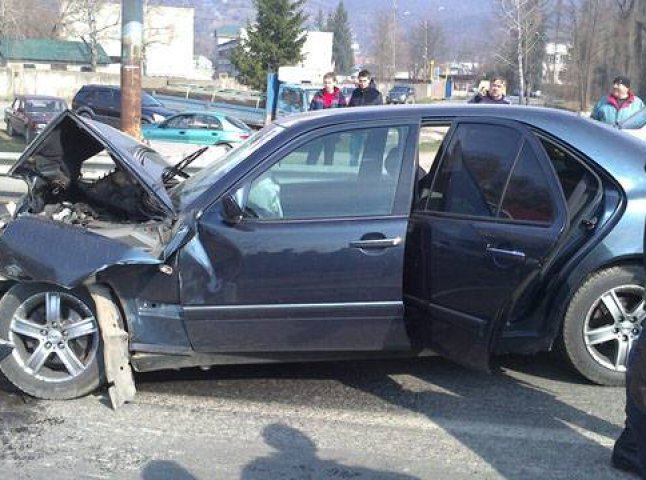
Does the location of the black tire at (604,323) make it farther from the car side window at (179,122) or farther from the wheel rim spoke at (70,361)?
the car side window at (179,122)

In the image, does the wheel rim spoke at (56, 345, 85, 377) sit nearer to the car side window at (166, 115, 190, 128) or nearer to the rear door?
the rear door

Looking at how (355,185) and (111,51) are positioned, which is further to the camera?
(111,51)

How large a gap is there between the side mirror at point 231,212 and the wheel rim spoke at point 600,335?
203 cm

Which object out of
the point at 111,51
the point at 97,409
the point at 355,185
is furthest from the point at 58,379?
the point at 111,51

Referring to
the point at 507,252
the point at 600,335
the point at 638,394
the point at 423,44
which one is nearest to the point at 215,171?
the point at 507,252

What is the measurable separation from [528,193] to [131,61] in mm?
7628

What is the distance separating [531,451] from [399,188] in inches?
59.9

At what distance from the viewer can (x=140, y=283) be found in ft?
14.3

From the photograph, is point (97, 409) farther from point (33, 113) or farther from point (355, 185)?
point (33, 113)

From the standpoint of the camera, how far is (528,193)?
4406 millimetres

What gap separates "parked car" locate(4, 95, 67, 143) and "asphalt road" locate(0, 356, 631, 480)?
19.9 metres

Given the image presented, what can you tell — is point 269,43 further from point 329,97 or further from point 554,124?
point 554,124

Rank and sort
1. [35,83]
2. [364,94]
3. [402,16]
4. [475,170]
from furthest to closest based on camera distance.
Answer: [402,16] < [35,83] < [364,94] < [475,170]

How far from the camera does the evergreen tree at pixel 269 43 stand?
4712 centimetres
